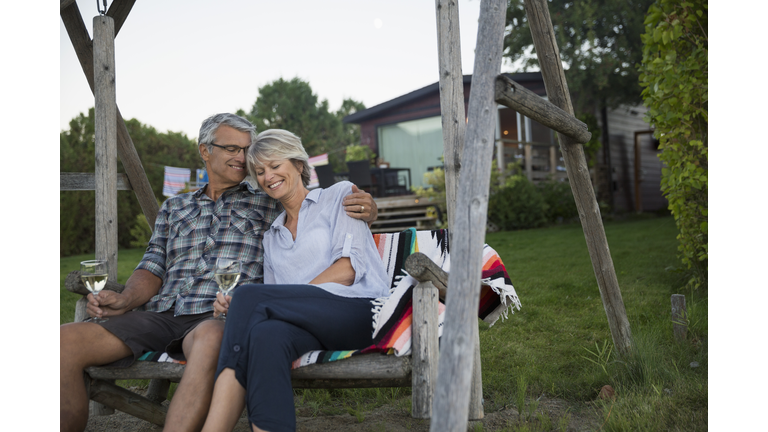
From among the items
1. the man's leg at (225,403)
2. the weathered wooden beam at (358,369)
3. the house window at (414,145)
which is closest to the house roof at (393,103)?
the house window at (414,145)

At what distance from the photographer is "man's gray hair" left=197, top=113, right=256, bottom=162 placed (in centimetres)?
258

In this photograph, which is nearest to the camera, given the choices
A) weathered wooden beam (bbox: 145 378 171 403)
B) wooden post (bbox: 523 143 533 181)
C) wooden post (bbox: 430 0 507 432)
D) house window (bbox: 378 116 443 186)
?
wooden post (bbox: 430 0 507 432)

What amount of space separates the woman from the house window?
11.2m

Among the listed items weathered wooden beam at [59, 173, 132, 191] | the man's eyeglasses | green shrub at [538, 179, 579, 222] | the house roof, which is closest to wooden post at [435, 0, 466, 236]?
the man's eyeglasses

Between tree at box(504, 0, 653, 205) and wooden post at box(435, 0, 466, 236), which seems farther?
tree at box(504, 0, 653, 205)

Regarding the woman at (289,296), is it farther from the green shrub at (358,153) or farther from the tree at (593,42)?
the green shrub at (358,153)

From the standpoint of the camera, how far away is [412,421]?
2480 mm

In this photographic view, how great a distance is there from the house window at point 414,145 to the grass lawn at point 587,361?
8.69 m

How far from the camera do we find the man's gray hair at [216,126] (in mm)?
2580

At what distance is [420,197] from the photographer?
10156 millimetres

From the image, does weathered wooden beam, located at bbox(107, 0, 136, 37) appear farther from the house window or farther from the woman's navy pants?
the house window

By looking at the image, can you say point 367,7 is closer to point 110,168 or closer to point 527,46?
point 527,46
